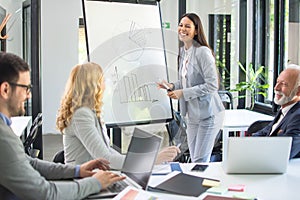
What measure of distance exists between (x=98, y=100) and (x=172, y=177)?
25.4 inches

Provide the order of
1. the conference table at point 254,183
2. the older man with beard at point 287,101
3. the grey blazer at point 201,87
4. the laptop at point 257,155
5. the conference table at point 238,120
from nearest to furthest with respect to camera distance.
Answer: the conference table at point 254,183 → the laptop at point 257,155 → the older man with beard at point 287,101 → the grey blazer at point 201,87 → the conference table at point 238,120

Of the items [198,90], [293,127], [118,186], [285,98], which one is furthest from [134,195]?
[198,90]

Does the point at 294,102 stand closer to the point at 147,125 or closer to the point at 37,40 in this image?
the point at 147,125

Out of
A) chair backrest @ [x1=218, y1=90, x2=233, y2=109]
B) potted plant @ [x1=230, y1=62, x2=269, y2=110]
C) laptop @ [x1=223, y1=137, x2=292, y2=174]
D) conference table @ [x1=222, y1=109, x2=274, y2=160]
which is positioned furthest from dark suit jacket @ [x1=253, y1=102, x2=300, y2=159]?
potted plant @ [x1=230, y1=62, x2=269, y2=110]

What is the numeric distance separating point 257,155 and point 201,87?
1.22 metres

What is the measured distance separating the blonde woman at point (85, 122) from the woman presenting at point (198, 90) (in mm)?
1020

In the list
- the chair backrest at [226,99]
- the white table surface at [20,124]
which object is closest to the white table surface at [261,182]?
the white table surface at [20,124]

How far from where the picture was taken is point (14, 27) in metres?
4.73

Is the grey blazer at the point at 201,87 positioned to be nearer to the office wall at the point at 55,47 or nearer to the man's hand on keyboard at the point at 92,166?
the man's hand on keyboard at the point at 92,166

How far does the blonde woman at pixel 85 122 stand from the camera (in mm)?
2098

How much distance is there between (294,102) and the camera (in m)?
2.66

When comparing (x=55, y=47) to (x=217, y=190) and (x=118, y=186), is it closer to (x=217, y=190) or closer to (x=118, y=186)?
(x=118, y=186)

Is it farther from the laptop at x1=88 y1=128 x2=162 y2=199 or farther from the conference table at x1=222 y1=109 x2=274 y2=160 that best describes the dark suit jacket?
the laptop at x1=88 y1=128 x2=162 y2=199

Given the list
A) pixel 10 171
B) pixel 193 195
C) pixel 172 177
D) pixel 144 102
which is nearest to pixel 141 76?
pixel 144 102
